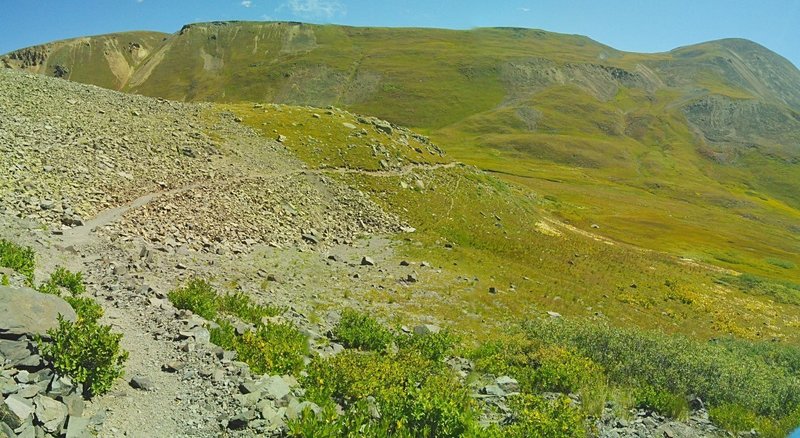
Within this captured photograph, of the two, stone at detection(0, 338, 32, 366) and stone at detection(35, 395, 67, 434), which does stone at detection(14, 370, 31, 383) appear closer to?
stone at detection(0, 338, 32, 366)

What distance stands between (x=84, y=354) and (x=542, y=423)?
12.5 meters

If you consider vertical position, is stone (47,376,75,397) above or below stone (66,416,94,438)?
above

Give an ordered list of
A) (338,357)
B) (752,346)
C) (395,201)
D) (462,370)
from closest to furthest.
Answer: (338,357) < (462,370) < (752,346) < (395,201)

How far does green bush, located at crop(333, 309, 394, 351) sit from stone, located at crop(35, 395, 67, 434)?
12.0 meters

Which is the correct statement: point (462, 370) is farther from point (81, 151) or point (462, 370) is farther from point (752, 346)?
point (81, 151)

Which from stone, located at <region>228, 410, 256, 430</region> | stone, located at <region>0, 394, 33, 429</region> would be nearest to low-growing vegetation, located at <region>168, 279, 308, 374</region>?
stone, located at <region>228, 410, 256, 430</region>

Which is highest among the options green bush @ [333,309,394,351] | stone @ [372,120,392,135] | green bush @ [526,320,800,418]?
stone @ [372,120,392,135]

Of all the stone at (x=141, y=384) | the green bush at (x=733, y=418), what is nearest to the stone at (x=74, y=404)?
the stone at (x=141, y=384)

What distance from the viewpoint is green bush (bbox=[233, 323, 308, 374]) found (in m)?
15.4

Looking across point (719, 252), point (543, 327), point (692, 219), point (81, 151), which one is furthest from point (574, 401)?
point (692, 219)

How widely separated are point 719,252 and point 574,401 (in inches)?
3525

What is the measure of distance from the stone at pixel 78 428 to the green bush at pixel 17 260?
29.7 feet

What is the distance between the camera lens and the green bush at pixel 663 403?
18.7m

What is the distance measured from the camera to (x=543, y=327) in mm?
28344
